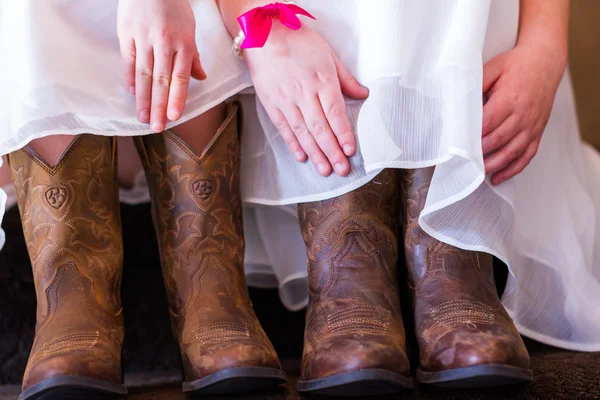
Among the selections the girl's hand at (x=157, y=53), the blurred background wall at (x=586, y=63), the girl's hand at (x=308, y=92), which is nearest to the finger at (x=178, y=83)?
the girl's hand at (x=157, y=53)

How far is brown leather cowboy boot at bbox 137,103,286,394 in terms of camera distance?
687mm

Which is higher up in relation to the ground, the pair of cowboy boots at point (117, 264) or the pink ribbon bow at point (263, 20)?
the pink ribbon bow at point (263, 20)

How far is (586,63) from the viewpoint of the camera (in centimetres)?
151

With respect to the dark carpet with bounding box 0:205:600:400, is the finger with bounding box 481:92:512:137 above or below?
above

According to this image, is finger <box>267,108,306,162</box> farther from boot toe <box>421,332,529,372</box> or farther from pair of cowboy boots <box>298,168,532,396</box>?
boot toe <box>421,332,529,372</box>

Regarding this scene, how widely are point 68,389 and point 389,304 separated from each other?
13.7 inches

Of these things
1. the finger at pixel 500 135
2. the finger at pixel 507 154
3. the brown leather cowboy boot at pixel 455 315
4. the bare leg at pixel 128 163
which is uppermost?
the finger at pixel 500 135

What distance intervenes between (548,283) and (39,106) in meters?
0.67

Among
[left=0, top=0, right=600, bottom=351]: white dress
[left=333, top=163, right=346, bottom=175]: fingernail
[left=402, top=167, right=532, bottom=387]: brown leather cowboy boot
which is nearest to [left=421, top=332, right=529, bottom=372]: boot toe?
[left=402, top=167, right=532, bottom=387]: brown leather cowboy boot

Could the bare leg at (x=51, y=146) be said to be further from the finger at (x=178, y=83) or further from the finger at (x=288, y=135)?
the finger at (x=288, y=135)

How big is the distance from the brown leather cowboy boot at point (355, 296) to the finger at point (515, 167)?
0.12m

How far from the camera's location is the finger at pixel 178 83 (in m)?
0.68

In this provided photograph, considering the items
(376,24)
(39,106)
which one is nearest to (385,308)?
(376,24)

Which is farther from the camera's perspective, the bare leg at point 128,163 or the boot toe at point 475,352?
the bare leg at point 128,163
